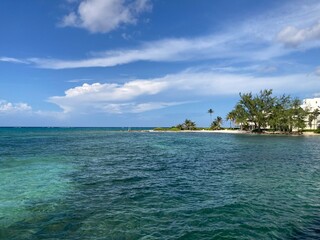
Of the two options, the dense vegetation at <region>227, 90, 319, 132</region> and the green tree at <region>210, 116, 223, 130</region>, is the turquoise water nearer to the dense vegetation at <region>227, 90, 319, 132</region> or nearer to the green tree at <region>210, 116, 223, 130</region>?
the dense vegetation at <region>227, 90, 319, 132</region>

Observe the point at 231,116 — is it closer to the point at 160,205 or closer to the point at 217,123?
the point at 217,123

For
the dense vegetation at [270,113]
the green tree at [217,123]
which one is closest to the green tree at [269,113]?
the dense vegetation at [270,113]

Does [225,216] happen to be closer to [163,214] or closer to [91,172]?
[163,214]

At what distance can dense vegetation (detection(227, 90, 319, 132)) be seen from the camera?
4692 inches

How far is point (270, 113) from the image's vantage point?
428 feet

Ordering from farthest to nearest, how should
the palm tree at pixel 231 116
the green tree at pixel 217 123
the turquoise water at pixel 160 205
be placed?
the green tree at pixel 217 123
the palm tree at pixel 231 116
the turquoise water at pixel 160 205

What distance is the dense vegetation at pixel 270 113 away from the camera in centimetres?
11919

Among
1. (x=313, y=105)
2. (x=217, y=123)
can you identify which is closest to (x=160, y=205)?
(x=313, y=105)

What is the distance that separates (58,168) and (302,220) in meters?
24.6

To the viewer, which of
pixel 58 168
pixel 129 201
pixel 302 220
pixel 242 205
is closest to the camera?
pixel 302 220

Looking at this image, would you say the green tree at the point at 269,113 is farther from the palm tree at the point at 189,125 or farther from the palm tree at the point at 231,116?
the palm tree at the point at 189,125

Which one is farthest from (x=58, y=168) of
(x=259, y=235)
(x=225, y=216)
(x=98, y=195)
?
(x=259, y=235)

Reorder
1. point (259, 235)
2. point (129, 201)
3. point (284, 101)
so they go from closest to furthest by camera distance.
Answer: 1. point (259, 235)
2. point (129, 201)
3. point (284, 101)

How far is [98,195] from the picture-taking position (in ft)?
61.2
